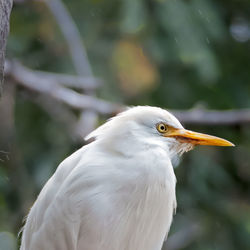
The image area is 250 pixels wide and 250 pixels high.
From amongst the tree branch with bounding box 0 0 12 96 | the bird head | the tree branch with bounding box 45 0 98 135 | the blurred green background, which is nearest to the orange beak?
the bird head

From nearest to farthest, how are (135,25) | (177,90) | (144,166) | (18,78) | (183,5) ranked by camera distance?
(144,166), (18,78), (135,25), (183,5), (177,90)

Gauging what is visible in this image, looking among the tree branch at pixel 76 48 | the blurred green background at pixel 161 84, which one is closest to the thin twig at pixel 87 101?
the tree branch at pixel 76 48

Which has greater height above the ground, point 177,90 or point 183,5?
point 183,5

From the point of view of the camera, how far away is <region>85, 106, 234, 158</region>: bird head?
11.1ft

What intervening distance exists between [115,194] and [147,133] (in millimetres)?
378

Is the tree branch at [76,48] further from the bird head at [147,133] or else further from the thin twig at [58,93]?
the bird head at [147,133]

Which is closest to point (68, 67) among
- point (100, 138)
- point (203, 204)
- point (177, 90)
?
point (177, 90)

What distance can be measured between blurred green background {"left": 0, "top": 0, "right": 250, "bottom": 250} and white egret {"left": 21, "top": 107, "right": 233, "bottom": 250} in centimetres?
305

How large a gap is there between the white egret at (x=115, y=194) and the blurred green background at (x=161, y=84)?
3.05m

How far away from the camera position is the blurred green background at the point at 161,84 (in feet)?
23.0

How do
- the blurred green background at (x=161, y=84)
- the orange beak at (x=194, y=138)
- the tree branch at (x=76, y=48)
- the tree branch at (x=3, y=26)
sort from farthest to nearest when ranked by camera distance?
1. the blurred green background at (x=161, y=84)
2. the tree branch at (x=76, y=48)
3. the orange beak at (x=194, y=138)
4. the tree branch at (x=3, y=26)

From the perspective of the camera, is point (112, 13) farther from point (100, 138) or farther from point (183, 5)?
point (100, 138)

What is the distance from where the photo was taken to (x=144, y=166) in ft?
10.8

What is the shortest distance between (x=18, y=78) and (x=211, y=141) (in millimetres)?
2965
